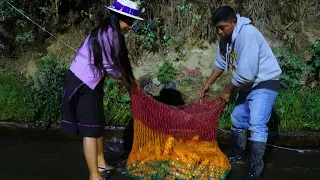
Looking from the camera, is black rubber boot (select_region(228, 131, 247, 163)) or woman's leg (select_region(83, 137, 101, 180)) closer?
woman's leg (select_region(83, 137, 101, 180))

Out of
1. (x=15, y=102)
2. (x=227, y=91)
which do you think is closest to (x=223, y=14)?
(x=227, y=91)

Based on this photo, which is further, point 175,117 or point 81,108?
point 175,117

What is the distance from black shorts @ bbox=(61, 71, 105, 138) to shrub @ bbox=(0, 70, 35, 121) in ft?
6.28

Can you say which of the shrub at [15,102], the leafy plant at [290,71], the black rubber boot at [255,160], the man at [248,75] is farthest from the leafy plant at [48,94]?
the leafy plant at [290,71]

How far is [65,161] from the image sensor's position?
5.11 metres

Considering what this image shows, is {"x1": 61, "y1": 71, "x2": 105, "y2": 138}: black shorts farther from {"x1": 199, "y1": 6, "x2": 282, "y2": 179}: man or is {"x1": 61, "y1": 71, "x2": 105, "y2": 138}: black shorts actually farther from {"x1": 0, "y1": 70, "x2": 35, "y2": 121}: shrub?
{"x1": 0, "y1": 70, "x2": 35, "y2": 121}: shrub

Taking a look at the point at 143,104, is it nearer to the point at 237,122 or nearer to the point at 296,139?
the point at 237,122

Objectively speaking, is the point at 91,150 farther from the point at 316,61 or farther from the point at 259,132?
the point at 316,61

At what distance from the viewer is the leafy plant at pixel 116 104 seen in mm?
5727

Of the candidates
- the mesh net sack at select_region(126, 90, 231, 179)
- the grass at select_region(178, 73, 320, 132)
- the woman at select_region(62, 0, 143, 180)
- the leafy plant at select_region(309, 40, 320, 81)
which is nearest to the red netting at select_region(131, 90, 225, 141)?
the mesh net sack at select_region(126, 90, 231, 179)

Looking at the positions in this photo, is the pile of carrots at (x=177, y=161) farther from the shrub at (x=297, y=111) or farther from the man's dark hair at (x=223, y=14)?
the shrub at (x=297, y=111)

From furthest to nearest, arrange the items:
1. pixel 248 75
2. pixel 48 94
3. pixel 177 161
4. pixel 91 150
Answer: pixel 48 94 → pixel 177 161 → pixel 91 150 → pixel 248 75

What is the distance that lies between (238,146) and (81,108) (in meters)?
2.14

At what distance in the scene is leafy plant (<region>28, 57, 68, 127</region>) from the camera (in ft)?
18.5
